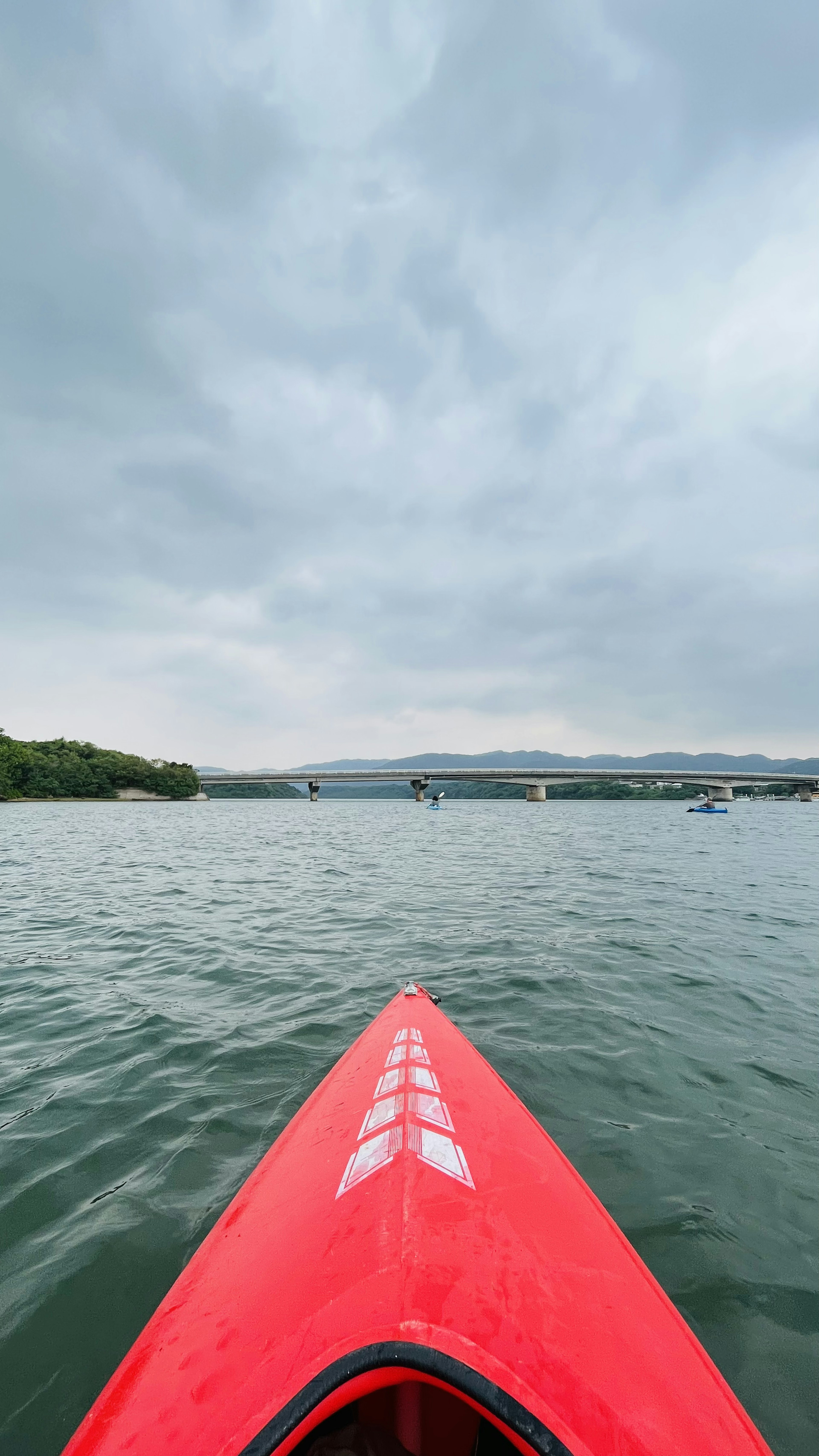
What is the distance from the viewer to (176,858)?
20484 mm

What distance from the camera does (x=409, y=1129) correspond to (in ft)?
10.3

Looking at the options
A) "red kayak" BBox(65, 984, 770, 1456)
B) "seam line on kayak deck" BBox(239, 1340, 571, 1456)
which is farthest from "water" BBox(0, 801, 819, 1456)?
"seam line on kayak deck" BBox(239, 1340, 571, 1456)

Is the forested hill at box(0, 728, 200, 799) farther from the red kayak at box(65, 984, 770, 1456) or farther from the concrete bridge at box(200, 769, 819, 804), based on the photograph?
the red kayak at box(65, 984, 770, 1456)

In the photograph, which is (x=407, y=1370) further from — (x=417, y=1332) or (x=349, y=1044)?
(x=349, y=1044)

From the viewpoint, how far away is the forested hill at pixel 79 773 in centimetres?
8056

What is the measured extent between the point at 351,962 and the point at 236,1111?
389cm

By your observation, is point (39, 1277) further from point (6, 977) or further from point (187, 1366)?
point (6, 977)

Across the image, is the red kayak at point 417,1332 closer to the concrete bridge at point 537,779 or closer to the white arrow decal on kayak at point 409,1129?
the white arrow decal on kayak at point 409,1129

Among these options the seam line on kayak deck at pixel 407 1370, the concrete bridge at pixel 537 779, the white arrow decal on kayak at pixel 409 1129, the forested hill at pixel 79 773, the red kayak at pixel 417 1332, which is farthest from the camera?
the concrete bridge at pixel 537 779

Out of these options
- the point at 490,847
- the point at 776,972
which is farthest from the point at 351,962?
the point at 490,847

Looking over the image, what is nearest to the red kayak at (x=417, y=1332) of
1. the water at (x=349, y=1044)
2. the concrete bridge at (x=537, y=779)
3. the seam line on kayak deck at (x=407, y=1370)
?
the seam line on kayak deck at (x=407, y=1370)

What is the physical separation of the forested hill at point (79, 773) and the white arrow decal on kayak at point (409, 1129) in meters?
88.7

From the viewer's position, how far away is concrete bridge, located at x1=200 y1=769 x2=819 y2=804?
9100 centimetres

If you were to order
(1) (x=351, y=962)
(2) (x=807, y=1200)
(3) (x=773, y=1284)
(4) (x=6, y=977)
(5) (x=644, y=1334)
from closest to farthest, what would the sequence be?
(5) (x=644, y=1334), (3) (x=773, y=1284), (2) (x=807, y=1200), (4) (x=6, y=977), (1) (x=351, y=962)
